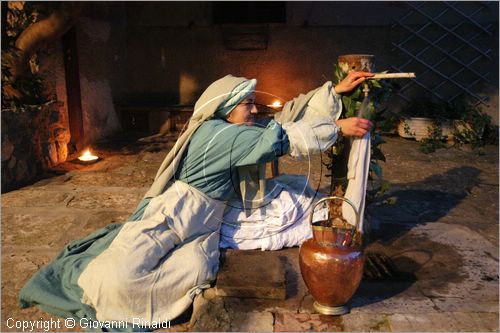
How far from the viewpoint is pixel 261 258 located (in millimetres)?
2898

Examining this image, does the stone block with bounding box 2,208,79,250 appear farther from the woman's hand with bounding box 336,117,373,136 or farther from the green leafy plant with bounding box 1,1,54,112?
the woman's hand with bounding box 336,117,373,136

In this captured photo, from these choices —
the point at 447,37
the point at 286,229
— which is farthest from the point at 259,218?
the point at 447,37

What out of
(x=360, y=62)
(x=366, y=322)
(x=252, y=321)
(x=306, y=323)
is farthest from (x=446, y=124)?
(x=252, y=321)

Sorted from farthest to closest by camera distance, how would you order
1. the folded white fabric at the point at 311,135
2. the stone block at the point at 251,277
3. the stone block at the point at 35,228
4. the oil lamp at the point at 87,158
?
the oil lamp at the point at 87,158, the stone block at the point at 35,228, the folded white fabric at the point at 311,135, the stone block at the point at 251,277

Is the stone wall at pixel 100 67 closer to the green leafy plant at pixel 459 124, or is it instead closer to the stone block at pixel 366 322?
the green leafy plant at pixel 459 124

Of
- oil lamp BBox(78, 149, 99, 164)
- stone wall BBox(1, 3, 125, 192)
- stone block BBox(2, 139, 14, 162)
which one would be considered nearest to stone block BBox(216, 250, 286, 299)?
stone block BBox(2, 139, 14, 162)

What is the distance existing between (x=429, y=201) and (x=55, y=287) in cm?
350

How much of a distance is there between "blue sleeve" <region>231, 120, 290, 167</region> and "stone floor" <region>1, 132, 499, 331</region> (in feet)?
0.94

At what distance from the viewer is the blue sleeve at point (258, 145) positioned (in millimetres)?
2639

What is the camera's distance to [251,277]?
2.64m

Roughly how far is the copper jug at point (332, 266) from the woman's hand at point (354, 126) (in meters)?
0.59

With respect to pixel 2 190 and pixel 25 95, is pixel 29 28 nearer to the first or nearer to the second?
pixel 25 95

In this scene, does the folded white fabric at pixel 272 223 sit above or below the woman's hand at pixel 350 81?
below

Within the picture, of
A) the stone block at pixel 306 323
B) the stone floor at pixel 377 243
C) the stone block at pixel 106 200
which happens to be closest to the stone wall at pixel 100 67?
the stone floor at pixel 377 243
